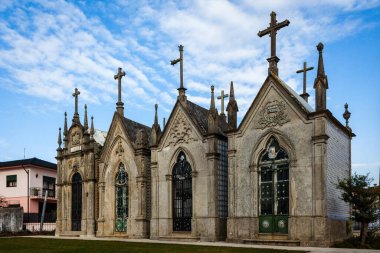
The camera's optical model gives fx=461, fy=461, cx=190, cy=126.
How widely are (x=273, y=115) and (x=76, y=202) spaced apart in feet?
65.4

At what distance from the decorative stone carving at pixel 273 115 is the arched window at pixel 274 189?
3.02 feet

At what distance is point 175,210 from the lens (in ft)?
A: 99.3

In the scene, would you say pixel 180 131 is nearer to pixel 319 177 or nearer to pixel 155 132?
pixel 155 132

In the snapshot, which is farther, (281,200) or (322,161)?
(281,200)

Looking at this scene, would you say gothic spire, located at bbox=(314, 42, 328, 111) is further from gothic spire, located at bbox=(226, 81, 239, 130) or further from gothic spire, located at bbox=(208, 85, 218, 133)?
gothic spire, located at bbox=(208, 85, 218, 133)

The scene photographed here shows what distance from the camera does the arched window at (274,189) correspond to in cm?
2453

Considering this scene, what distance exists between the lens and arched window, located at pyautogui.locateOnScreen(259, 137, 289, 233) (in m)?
24.5

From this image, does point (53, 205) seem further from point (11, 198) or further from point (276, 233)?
point (276, 233)

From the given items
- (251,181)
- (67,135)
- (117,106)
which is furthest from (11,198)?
(251,181)

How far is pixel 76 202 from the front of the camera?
3806cm

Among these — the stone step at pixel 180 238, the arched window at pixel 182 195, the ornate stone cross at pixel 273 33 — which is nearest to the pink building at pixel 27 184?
the stone step at pixel 180 238

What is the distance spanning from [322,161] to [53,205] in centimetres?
4365

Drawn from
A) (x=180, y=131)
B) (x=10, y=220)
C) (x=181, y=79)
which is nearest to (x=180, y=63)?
(x=181, y=79)

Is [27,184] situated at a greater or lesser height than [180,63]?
lesser
